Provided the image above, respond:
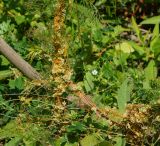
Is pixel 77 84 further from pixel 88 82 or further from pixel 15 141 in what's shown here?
pixel 15 141

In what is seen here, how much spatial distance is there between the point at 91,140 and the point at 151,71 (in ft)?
2.53

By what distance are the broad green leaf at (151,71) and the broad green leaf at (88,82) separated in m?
0.32

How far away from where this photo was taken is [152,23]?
10.1 ft

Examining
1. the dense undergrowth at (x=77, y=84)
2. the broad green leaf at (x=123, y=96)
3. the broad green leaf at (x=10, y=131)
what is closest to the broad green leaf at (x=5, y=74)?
→ the dense undergrowth at (x=77, y=84)

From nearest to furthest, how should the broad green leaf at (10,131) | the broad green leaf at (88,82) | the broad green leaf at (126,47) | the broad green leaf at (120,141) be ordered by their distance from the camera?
1. the broad green leaf at (120,141)
2. the broad green leaf at (10,131)
3. the broad green leaf at (88,82)
4. the broad green leaf at (126,47)

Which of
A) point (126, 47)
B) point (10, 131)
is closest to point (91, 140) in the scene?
point (10, 131)

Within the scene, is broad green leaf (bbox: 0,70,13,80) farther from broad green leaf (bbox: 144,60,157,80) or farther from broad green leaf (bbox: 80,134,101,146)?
broad green leaf (bbox: 144,60,157,80)

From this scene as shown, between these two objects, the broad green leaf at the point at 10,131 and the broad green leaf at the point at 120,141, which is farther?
the broad green leaf at the point at 10,131

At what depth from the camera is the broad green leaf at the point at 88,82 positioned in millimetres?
2461

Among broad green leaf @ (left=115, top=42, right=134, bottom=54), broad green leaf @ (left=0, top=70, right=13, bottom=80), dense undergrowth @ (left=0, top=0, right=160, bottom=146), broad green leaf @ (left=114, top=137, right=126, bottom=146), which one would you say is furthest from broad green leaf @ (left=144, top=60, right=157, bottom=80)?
broad green leaf @ (left=0, top=70, right=13, bottom=80)

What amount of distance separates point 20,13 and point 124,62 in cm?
80

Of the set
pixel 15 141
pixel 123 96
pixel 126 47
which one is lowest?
pixel 15 141

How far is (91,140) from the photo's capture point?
2064mm

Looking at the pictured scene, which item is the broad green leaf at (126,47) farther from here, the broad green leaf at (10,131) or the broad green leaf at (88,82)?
the broad green leaf at (10,131)
